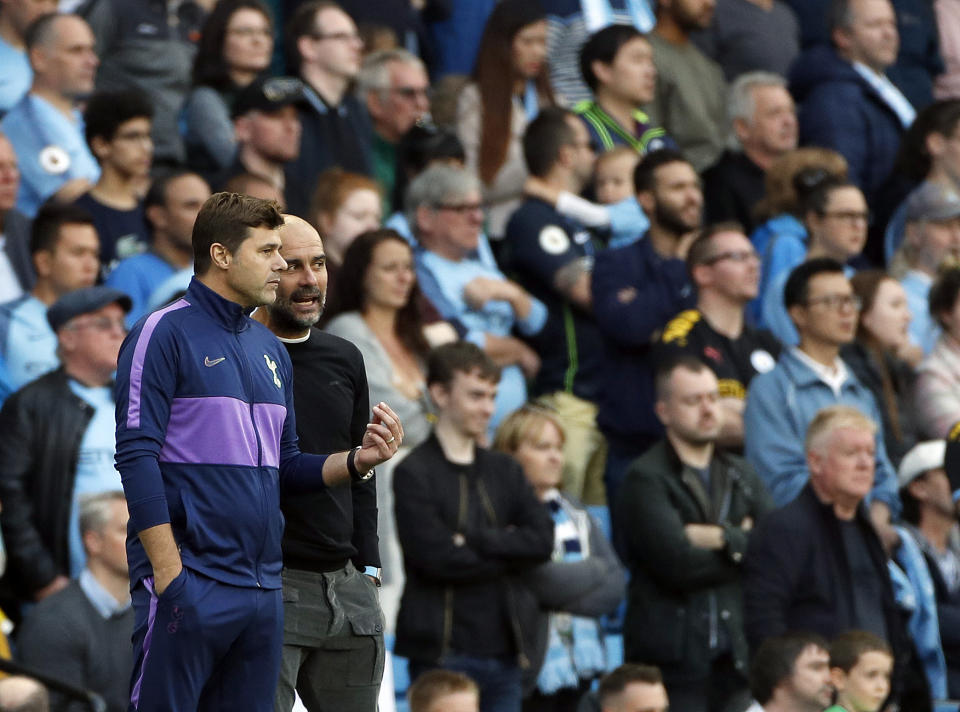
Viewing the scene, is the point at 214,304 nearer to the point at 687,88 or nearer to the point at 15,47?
the point at 15,47

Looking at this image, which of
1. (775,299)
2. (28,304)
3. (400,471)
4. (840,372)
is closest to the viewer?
(400,471)

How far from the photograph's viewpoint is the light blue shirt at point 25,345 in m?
8.39

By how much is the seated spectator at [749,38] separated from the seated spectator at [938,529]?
14.7 feet

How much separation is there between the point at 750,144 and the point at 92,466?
18.3 ft

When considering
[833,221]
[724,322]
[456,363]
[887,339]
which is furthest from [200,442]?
[833,221]

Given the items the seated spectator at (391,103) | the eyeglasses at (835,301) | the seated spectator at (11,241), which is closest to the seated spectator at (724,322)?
the eyeglasses at (835,301)

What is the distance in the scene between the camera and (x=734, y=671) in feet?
27.8

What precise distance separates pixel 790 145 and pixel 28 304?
5411mm

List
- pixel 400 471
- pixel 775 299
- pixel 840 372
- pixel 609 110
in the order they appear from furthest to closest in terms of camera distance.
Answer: pixel 609 110 → pixel 775 299 → pixel 840 372 → pixel 400 471

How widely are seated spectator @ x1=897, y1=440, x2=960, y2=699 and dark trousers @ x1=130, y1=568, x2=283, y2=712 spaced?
5.12m

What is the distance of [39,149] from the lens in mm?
9766

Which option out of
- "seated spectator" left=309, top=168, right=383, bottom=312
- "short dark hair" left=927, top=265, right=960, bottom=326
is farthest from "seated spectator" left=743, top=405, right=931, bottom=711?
"seated spectator" left=309, top=168, right=383, bottom=312

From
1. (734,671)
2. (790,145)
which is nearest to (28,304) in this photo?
(734,671)

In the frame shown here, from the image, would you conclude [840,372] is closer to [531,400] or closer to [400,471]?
[531,400]
